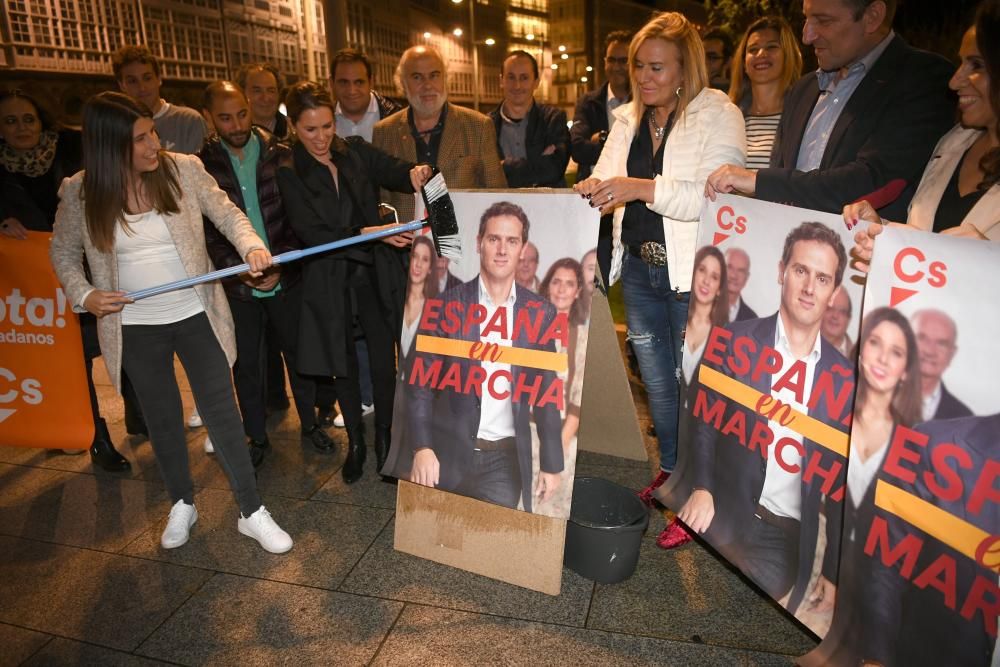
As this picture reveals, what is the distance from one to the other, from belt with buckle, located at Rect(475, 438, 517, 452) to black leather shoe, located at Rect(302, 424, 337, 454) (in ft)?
4.83

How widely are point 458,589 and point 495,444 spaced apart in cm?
57

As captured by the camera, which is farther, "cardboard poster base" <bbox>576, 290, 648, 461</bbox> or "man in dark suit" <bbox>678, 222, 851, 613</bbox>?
"cardboard poster base" <bbox>576, 290, 648, 461</bbox>

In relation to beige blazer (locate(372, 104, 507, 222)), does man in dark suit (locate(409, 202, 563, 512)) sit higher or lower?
lower

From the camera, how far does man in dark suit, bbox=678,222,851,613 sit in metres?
1.75

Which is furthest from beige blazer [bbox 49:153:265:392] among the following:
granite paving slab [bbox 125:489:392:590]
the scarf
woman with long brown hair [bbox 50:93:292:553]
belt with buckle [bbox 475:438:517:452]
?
the scarf

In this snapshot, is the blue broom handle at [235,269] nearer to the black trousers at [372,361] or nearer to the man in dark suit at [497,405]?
the man in dark suit at [497,405]

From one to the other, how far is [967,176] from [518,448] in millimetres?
1541

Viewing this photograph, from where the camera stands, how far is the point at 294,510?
2.93 m

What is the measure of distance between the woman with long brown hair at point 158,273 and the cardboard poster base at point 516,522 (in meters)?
0.61

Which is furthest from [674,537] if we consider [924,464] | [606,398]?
[924,464]

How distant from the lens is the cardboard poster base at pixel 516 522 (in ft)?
7.36

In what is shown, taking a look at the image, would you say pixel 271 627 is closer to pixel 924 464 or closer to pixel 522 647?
pixel 522 647

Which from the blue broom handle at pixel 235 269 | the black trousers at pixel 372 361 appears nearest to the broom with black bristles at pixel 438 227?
the blue broom handle at pixel 235 269

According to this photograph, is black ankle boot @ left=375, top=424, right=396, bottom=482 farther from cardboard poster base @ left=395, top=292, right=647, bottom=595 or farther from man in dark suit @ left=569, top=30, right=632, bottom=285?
man in dark suit @ left=569, top=30, right=632, bottom=285
